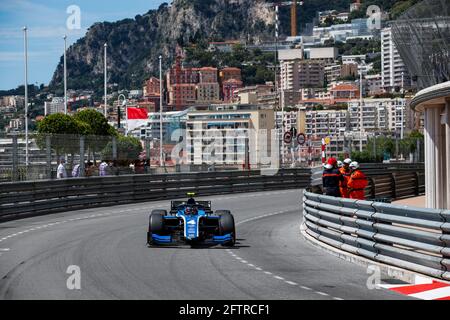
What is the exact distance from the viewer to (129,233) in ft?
73.2

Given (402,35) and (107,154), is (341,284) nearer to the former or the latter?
(107,154)

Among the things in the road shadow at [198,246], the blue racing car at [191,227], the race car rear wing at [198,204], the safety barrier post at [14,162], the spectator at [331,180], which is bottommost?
the road shadow at [198,246]

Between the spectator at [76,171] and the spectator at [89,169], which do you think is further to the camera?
the spectator at [89,169]

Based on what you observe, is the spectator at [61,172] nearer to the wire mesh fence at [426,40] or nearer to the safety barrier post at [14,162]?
the safety barrier post at [14,162]

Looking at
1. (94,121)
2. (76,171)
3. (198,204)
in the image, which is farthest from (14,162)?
(94,121)

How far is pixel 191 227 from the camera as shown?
18719 mm

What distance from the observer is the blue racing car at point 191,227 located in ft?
61.4

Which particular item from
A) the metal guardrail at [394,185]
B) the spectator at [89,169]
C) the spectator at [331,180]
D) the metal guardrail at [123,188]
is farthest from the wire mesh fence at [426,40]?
the spectator at [331,180]

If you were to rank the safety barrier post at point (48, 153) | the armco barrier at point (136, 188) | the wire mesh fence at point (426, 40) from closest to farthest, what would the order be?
the armco barrier at point (136, 188)
the safety barrier post at point (48, 153)
the wire mesh fence at point (426, 40)

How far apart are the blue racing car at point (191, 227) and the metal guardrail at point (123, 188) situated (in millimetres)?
9165

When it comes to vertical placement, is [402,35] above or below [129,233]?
above

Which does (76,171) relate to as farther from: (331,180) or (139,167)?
(331,180)

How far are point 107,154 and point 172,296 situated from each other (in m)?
24.3
